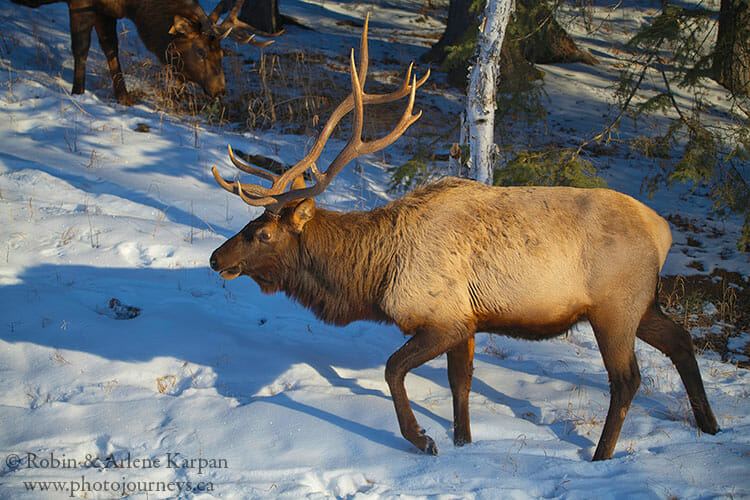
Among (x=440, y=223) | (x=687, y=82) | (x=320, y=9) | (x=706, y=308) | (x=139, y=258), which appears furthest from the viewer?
(x=320, y=9)

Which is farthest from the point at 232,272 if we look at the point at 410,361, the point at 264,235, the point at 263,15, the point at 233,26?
the point at 263,15

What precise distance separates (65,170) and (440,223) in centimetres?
567

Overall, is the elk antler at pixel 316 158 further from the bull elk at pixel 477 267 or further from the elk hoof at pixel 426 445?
the elk hoof at pixel 426 445

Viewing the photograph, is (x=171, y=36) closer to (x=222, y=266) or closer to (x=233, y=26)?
(x=233, y=26)

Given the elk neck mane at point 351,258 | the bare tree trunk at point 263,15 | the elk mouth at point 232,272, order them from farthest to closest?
1. the bare tree trunk at point 263,15
2. the elk mouth at point 232,272
3. the elk neck mane at point 351,258

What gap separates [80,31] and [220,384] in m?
7.24

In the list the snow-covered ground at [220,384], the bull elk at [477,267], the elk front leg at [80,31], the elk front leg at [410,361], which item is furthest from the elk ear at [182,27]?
the elk front leg at [410,361]

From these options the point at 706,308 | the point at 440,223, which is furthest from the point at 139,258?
the point at 706,308

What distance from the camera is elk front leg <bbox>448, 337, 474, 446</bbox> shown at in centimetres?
416

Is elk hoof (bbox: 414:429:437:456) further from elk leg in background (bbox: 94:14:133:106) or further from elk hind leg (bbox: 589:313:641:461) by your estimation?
elk leg in background (bbox: 94:14:133:106)

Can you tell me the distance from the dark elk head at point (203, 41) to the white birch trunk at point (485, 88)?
464 centimetres

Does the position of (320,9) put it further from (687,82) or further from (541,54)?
(687,82)

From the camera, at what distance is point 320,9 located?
17.1m

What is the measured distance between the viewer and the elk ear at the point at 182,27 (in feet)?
30.9
